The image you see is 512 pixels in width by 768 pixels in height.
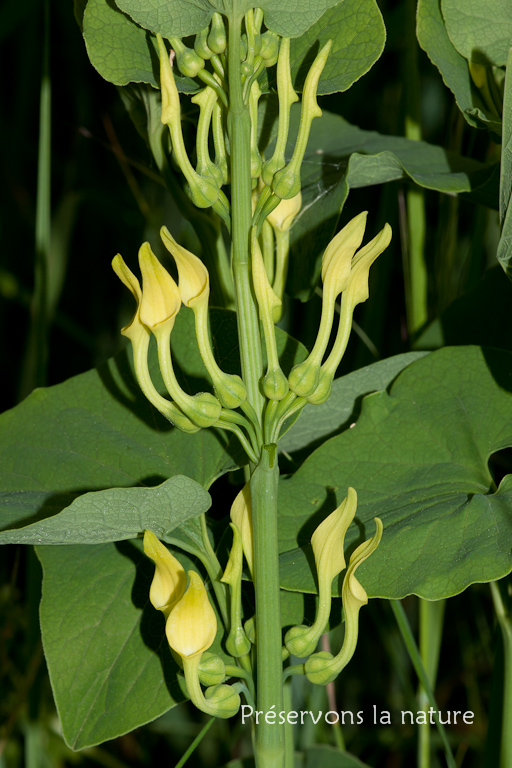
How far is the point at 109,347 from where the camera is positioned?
0.85 meters

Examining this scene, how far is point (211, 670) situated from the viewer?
1.06 feet

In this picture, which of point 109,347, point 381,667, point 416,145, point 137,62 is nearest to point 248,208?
point 137,62

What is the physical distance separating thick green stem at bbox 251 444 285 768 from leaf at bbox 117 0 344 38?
0.19 meters

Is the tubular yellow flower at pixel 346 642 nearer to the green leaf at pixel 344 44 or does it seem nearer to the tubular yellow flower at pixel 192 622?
the tubular yellow flower at pixel 192 622

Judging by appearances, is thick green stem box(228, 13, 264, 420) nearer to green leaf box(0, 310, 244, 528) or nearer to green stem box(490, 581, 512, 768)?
green leaf box(0, 310, 244, 528)

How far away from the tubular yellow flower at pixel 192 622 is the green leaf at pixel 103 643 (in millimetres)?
84

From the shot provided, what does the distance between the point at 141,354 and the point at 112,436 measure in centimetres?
12

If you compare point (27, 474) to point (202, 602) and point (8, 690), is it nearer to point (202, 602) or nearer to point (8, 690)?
point (202, 602)

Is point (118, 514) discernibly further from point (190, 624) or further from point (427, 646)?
point (427, 646)

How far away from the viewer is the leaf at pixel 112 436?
1.31ft

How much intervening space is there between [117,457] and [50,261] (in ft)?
1.75

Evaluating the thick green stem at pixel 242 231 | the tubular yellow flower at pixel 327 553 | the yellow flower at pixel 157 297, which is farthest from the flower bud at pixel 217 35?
the tubular yellow flower at pixel 327 553

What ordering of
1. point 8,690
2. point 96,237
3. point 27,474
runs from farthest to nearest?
1. point 96,237
2. point 8,690
3. point 27,474

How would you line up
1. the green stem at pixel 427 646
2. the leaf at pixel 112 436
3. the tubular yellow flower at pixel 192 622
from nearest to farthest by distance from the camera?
the tubular yellow flower at pixel 192 622 → the leaf at pixel 112 436 → the green stem at pixel 427 646
